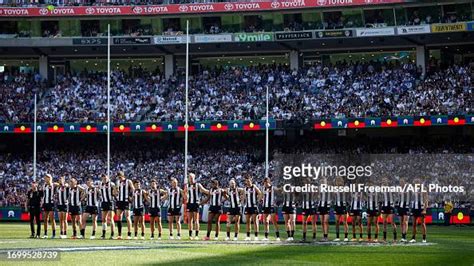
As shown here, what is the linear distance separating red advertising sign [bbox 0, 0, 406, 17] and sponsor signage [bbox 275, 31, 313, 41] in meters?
2.13

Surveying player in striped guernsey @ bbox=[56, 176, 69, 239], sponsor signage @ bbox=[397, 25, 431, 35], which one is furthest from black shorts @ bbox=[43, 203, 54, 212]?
sponsor signage @ bbox=[397, 25, 431, 35]

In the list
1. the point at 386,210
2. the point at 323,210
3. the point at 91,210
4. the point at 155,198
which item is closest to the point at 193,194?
the point at 155,198

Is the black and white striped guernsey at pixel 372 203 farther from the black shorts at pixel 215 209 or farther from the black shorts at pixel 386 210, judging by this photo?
the black shorts at pixel 215 209

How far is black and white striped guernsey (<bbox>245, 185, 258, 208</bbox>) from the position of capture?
36188 mm

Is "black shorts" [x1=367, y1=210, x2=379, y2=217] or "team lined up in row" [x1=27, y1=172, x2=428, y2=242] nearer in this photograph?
"team lined up in row" [x1=27, y1=172, x2=428, y2=242]

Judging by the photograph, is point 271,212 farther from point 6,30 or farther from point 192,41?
point 6,30

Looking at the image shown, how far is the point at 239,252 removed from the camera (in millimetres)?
29312

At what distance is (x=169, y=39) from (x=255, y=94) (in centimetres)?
778

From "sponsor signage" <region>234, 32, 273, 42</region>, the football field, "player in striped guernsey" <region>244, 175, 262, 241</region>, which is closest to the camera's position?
the football field

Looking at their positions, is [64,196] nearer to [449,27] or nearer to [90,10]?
[449,27]

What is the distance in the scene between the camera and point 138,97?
7456 centimetres

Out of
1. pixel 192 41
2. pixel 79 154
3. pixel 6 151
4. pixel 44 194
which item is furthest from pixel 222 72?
pixel 44 194

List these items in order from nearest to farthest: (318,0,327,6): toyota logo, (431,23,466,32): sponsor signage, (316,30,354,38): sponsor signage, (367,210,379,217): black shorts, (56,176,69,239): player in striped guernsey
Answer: (367,210,379,217): black shorts
(56,176,69,239): player in striped guernsey
(431,23,466,32): sponsor signage
(316,30,354,38): sponsor signage
(318,0,327,6): toyota logo

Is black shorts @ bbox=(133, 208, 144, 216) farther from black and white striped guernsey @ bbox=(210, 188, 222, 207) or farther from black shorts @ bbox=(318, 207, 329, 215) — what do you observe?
Result: black shorts @ bbox=(318, 207, 329, 215)
